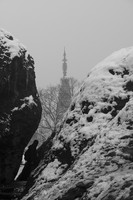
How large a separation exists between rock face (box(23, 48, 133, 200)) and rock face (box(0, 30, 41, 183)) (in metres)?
1.96

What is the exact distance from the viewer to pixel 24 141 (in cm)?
997

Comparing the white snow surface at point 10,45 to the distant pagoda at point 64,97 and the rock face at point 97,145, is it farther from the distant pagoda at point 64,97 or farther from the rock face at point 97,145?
the distant pagoda at point 64,97

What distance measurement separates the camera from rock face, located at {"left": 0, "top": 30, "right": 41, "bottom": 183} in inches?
375

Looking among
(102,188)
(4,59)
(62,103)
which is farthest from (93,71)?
(62,103)

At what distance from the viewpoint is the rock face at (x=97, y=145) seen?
4.82 metres

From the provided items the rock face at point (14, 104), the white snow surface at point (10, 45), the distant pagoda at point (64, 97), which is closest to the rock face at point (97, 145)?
the rock face at point (14, 104)

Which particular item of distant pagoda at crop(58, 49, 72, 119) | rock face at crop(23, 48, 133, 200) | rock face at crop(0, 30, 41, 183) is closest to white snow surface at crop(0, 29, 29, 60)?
rock face at crop(0, 30, 41, 183)

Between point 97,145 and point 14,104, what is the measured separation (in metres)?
4.72

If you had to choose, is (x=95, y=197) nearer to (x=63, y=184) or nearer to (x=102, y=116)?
(x=63, y=184)

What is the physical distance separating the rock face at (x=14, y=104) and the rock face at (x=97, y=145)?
1.96 m

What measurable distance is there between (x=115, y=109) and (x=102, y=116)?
→ 0.40 meters

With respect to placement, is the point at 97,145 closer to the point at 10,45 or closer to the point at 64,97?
the point at 10,45

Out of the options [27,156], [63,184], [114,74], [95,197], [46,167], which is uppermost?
[114,74]

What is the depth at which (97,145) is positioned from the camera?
6.02 meters
